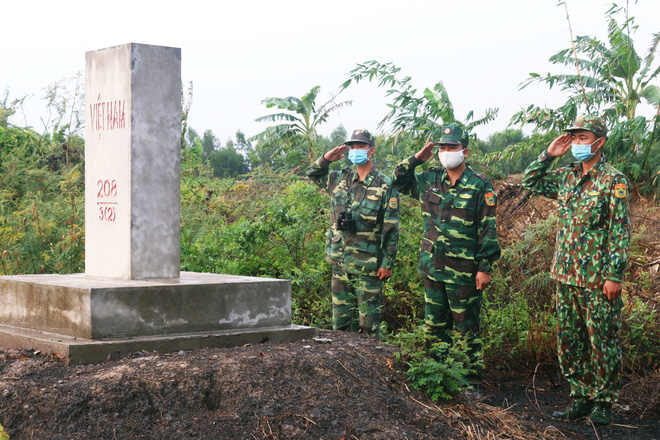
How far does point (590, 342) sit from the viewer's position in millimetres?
4715

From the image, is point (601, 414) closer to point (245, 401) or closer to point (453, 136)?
point (453, 136)

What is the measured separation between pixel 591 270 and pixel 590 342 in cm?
57

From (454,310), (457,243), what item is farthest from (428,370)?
(457,243)

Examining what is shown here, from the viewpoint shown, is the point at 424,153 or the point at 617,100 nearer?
the point at 424,153

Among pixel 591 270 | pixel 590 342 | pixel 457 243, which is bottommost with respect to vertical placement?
pixel 590 342

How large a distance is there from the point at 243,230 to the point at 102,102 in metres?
2.98

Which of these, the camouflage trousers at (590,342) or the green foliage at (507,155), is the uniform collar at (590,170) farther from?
the green foliage at (507,155)

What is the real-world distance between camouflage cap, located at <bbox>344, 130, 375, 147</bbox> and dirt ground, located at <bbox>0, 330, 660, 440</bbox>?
2035mm

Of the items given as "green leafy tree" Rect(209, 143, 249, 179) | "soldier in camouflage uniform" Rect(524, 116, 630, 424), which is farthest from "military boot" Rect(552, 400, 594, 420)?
"green leafy tree" Rect(209, 143, 249, 179)

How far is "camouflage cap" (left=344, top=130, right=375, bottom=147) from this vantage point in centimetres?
588

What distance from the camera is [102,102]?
4.79 metres

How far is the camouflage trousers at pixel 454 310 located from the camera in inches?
201

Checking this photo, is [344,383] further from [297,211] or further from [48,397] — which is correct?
[297,211]

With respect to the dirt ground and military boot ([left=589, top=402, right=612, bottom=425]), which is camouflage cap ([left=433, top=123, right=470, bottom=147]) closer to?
the dirt ground
